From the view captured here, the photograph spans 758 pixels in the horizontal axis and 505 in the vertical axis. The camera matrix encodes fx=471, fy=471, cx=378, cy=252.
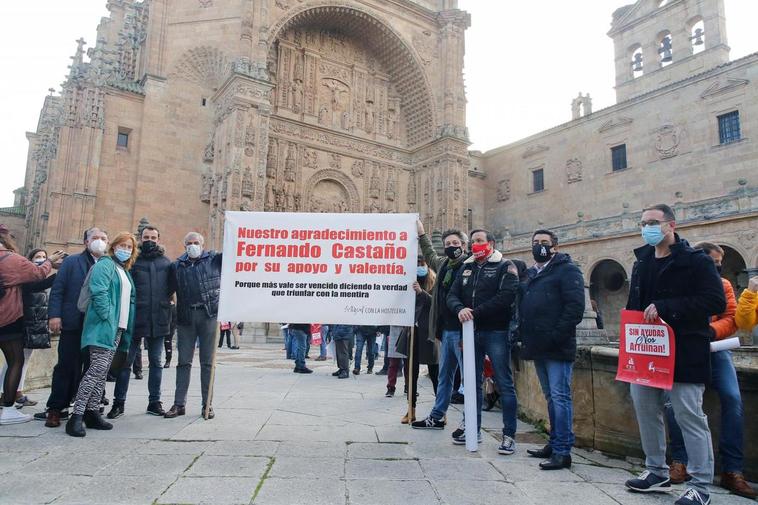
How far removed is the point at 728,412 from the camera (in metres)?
3.19

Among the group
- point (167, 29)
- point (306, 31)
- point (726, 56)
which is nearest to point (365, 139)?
point (306, 31)

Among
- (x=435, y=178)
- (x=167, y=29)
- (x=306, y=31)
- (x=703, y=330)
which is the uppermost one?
(x=306, y=31)

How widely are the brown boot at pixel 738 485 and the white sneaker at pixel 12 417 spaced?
228 inches

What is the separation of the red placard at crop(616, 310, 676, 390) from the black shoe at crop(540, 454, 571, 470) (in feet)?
2.39

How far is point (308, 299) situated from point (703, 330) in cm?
329

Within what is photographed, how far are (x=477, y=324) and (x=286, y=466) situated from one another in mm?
1920

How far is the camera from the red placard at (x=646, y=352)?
3031 millimetres

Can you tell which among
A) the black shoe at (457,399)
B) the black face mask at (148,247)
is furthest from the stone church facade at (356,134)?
the black shoe at (457,399)

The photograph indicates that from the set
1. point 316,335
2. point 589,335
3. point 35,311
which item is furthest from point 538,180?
point 35,311

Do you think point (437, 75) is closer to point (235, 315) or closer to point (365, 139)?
point (365, 139)

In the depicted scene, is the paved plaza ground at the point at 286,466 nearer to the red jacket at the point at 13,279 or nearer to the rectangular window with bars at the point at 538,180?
the red jacket at the point at 13,279

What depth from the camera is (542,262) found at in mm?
4023

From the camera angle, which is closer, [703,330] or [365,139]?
[703,330]

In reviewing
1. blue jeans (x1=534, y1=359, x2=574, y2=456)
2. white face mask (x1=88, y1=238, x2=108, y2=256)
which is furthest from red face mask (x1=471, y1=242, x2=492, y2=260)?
white face mask (x1=88, y1=238, x2=108, y2=256)
